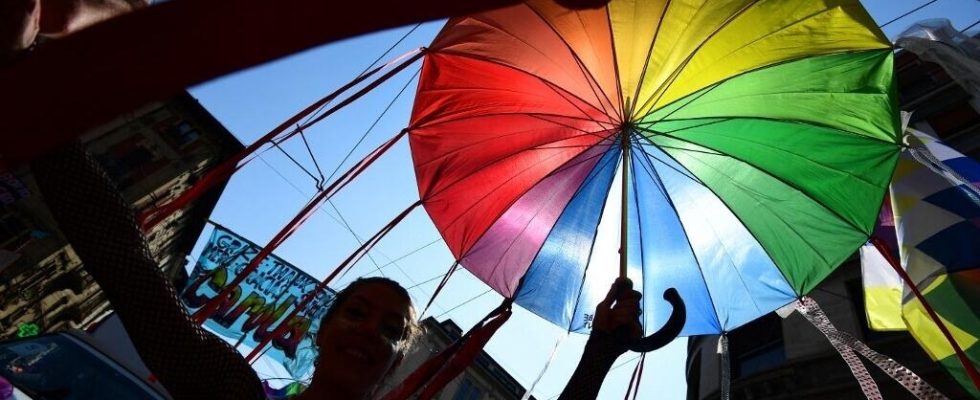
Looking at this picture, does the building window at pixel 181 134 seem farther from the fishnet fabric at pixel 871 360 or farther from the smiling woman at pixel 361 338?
the fishnet fabric at pixel 871 360

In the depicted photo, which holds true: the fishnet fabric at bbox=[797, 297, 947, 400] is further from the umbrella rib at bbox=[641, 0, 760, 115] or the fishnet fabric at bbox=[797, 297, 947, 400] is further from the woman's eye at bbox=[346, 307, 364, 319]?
the woman's eye at bbox=[346, 307, 364, 319]

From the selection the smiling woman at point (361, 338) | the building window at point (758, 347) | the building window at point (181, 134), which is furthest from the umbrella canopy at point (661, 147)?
the building window at point (181, 134)

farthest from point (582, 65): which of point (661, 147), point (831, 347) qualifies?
point (831, 347)

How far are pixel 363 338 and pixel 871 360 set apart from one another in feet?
A: 14.3

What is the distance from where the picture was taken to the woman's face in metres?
1.71

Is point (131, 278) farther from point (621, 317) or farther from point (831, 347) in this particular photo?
point (831, 347)

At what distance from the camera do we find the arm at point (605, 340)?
5.34 feet

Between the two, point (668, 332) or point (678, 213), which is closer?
point (668, 332)

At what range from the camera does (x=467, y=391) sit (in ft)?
81.9

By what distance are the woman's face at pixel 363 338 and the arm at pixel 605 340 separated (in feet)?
2.19

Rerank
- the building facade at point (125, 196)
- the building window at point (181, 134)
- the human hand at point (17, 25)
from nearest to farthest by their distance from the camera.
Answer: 1. the human hand at point (17, 25)
2. the building facade at point (125, 196)
3. the building window at point (181, 134)

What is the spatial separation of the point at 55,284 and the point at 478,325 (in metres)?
21.1

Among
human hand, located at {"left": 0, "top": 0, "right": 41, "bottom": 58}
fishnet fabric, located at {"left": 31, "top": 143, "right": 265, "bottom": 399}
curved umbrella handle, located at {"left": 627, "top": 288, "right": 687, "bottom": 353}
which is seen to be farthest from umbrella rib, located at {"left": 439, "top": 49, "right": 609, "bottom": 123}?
human hand, located at {"left": 0, "top": 0, "right": 41, "bottom": 58}

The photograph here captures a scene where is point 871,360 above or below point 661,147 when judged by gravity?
below
